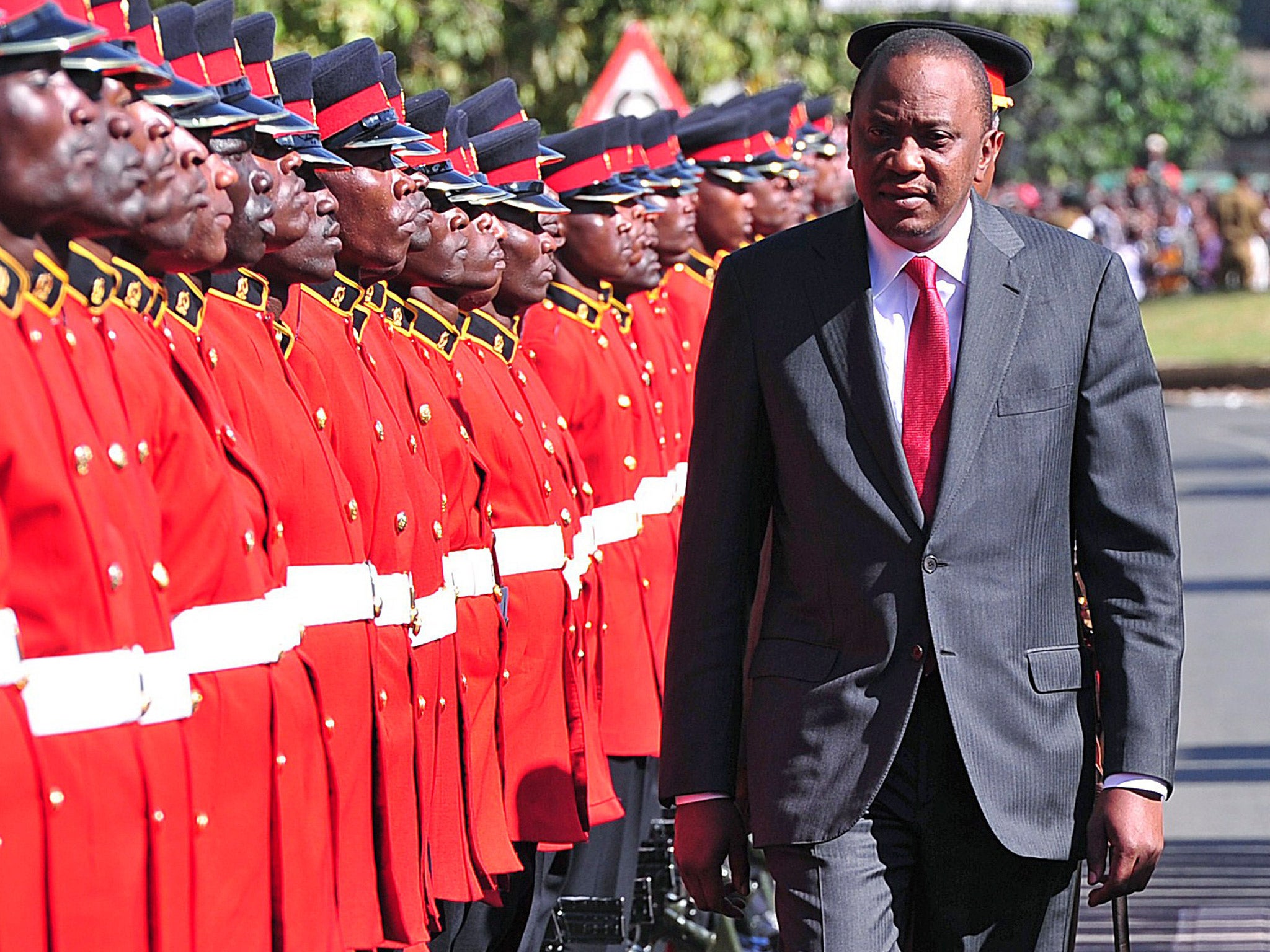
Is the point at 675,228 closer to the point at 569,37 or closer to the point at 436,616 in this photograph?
the point at 436,616

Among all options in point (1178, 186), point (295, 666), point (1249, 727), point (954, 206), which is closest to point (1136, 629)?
point (954, 206)

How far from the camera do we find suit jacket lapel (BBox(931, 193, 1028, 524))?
379 cm

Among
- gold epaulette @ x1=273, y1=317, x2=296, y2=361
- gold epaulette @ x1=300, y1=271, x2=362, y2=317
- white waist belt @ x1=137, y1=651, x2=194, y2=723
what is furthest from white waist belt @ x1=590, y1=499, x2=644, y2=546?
white waist belt @ x1=137, y1=651, x2=194, y2=723

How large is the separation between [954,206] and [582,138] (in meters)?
3.11

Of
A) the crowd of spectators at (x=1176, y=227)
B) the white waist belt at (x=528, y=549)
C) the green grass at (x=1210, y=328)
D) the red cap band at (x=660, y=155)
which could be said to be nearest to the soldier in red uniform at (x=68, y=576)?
the white waist belt at (x=528, y=549)

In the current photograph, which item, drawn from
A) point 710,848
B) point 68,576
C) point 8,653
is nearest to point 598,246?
point 710,848

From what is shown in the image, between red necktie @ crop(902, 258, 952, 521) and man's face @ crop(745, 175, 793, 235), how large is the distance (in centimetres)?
539

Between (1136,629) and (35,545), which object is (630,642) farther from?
(35,545)

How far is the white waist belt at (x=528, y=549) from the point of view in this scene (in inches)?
221

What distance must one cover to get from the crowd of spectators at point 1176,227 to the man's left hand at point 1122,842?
32.2 meters

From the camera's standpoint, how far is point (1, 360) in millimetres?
3141

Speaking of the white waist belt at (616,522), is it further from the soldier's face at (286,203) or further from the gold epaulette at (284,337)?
the soldier's face at (286,203)

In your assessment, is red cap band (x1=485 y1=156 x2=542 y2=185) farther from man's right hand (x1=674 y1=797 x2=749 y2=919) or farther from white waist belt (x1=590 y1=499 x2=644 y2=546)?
man's right hand (x1=674 y1=797 x2=749 y2=919)

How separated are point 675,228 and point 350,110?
2.96 metres
